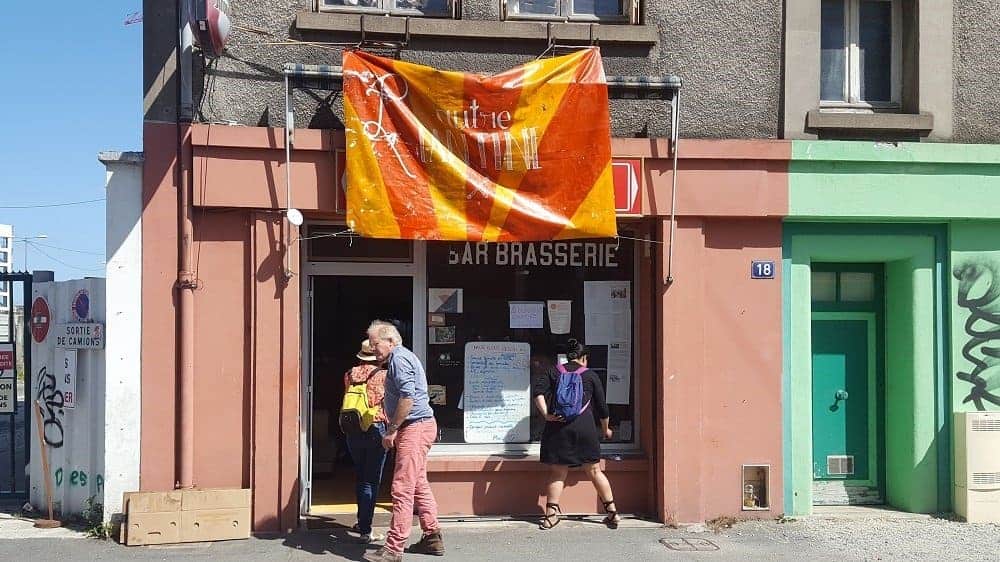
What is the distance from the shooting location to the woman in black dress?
25.5 ft

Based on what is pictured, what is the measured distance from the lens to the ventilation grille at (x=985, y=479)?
8.19 meters

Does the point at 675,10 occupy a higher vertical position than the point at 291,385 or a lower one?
higher

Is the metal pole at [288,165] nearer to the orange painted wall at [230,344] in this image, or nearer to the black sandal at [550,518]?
the orange painted wall at [230,344]

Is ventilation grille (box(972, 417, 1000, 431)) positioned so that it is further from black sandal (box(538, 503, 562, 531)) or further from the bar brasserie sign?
black sandal (box(538, 503, 562, 531))

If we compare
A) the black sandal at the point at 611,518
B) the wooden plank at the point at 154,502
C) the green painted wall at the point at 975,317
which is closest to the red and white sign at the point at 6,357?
the wooden plank at the point at 154,502

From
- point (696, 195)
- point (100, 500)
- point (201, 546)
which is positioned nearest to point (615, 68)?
point (696, 195)

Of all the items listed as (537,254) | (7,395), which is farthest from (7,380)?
(537,254)

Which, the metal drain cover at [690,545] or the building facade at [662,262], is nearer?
the metal drain cover at [690,545]

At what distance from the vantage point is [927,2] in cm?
838

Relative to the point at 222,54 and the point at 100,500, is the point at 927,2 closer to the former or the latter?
the point at 222,54

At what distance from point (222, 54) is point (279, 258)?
68.0 inches

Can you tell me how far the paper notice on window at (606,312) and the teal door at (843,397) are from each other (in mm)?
1814

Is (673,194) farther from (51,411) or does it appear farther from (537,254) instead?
(51,411)

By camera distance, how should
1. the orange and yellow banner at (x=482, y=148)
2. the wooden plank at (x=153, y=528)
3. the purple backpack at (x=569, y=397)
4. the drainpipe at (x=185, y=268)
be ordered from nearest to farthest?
the wooden plank at (x=153, y=528)
the drainpipe at (x=185, y=268)
the orange and yellow banner at (x=482, y=148)
the purple backpack at (x=569, y=397)
